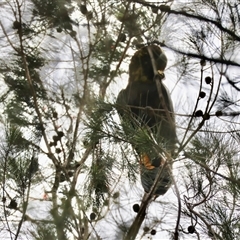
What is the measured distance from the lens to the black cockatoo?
843 mm

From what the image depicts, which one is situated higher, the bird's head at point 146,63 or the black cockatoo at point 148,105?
the bird's head at point 146,63

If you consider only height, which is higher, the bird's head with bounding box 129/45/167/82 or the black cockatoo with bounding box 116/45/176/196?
the bird's head with bounding box 129/45/167/82

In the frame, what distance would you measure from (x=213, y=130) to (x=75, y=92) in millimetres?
306

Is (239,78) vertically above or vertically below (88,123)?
above

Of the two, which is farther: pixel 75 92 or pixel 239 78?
pixel 75 92

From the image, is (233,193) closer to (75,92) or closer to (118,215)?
(118,215)

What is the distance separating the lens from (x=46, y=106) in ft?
3.33

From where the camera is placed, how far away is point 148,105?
89 cm

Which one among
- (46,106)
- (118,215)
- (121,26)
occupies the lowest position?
(118,215)

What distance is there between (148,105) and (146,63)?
9cm

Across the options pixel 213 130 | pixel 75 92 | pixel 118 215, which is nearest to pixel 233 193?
pixel 213 130

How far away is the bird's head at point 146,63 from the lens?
0.90 m

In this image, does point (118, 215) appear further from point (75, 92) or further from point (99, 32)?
point (99, 32)

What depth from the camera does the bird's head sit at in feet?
2.95
